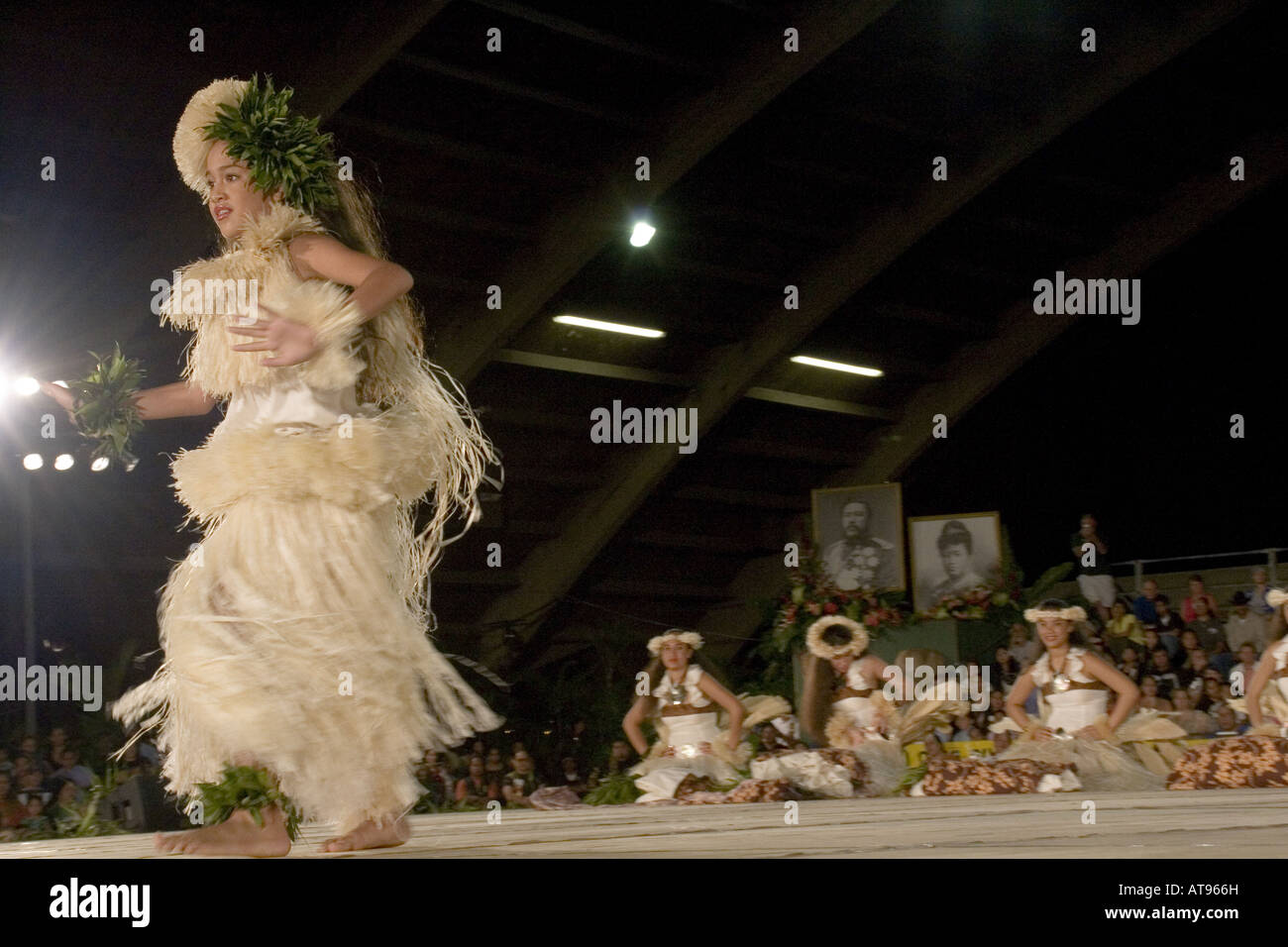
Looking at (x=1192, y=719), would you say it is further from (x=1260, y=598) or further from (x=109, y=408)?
(x=109, y=408)

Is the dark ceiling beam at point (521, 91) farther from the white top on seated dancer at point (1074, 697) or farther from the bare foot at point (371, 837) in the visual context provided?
the bare foot at point (371, 837)

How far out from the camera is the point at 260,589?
2781mm

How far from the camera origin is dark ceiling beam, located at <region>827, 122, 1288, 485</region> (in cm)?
1566

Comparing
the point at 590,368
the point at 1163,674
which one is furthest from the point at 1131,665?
the point at 590,368

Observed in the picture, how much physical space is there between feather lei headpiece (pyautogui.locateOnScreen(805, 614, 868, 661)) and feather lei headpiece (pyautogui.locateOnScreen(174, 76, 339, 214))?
5417mm

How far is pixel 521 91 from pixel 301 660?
957 centimetres

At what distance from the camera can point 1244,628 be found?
35.4 ft

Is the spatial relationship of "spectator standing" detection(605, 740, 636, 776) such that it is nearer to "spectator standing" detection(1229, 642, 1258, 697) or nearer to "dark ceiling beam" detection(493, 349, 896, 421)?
"spectator standing" detection(1229, 642, 1258, 697)

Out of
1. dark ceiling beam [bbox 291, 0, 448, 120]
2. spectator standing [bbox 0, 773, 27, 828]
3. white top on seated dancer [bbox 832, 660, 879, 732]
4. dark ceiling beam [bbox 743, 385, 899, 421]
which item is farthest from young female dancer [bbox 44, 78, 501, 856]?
dark ceiling beam [bbox 743, 385, 899, 421]

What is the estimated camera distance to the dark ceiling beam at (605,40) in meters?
10.7

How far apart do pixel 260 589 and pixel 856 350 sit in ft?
48.0
